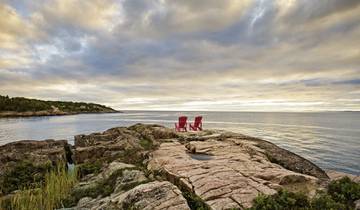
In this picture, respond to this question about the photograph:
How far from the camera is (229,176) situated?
9203 mm

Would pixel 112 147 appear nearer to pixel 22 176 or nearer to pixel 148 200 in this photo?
pixel 22 176

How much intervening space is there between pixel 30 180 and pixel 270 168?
10.4 meters

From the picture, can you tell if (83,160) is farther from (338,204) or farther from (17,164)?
(338,204)

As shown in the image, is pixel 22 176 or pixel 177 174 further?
pixel 22 176

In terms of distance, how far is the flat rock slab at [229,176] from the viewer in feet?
25.2

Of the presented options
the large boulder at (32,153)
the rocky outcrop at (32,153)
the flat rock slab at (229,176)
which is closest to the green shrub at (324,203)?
the flat rock slab at (229,176)

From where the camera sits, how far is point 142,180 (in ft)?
29.1

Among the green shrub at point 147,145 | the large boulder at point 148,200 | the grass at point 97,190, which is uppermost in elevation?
the green shrub at point 147,145

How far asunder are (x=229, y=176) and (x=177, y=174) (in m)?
1.95

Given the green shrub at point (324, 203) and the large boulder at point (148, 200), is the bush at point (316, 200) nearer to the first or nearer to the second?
the green shrub at point (324, 203)

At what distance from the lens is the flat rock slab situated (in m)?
7.68

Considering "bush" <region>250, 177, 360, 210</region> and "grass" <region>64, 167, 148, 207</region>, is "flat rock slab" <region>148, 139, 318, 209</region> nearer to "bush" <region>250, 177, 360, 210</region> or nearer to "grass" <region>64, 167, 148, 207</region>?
"bush" <region>250, 177, 360, 210</region>

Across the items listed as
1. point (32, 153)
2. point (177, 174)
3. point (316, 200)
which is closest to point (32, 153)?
point (32, 153)

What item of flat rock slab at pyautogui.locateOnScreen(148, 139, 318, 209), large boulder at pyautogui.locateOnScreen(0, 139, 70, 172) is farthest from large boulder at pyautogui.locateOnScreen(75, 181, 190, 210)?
large boulder at pyautogui.locateOnScreen(0, 139, 70, 172)
